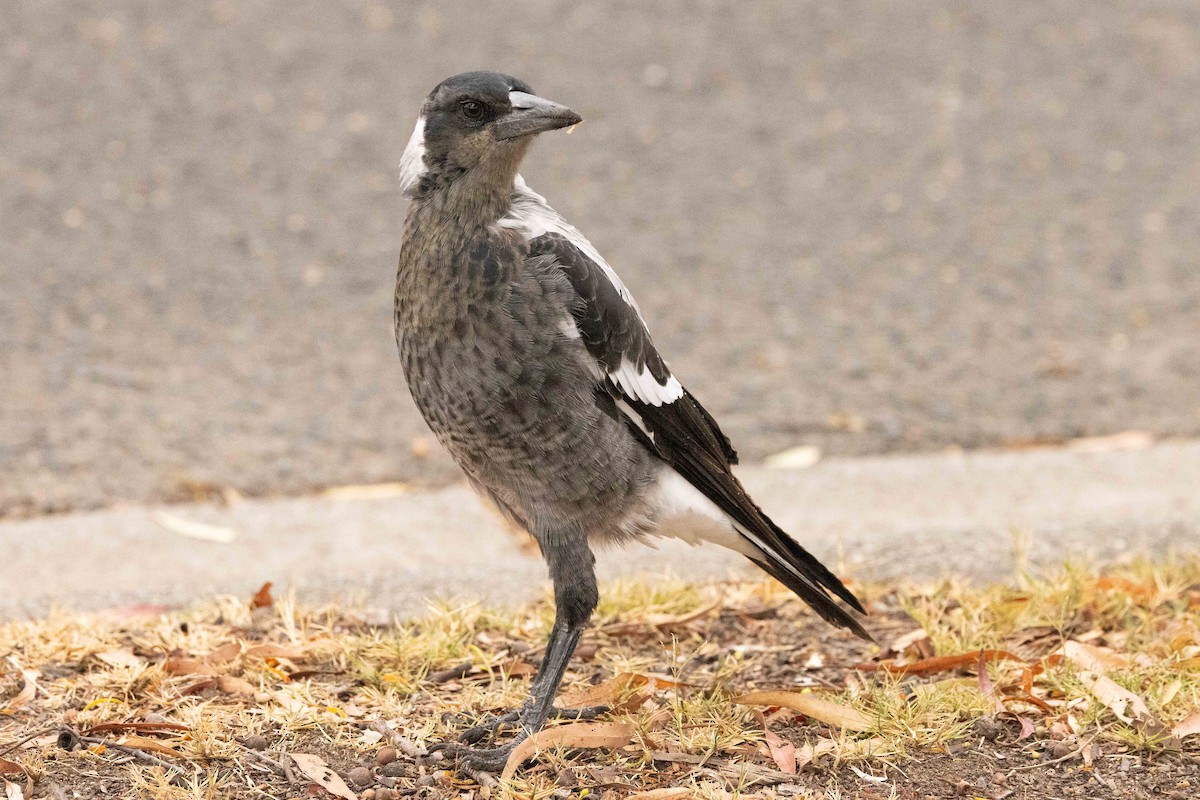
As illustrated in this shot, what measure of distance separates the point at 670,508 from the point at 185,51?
15.7 ft

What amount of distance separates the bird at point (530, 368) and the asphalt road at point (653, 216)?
1.72m

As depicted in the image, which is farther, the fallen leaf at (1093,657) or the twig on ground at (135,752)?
the fallen leaf at (1093,657)

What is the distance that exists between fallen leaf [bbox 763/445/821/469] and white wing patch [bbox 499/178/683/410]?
5.50 ft

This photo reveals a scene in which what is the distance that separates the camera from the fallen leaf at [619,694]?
2607mm

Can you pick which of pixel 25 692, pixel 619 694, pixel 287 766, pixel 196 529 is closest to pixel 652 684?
pixel 619 694

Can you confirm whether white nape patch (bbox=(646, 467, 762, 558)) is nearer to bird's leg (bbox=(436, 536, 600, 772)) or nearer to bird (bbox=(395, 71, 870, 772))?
bird (bbox=(395, 71, 870, 772))

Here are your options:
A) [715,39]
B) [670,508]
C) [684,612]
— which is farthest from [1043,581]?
[715,39]

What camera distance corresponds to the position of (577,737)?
2412mm

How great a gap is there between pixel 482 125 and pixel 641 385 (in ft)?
1.79

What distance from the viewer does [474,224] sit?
2502 millimetres

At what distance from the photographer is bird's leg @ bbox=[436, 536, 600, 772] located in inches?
98.6

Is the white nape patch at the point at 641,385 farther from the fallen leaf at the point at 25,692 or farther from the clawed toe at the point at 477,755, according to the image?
the fallen leaf at the point at 25,692

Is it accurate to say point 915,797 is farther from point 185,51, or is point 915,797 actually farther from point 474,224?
point 185,51

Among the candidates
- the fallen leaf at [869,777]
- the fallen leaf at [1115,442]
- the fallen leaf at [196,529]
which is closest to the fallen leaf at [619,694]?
the fallen leaf at [869,777]
